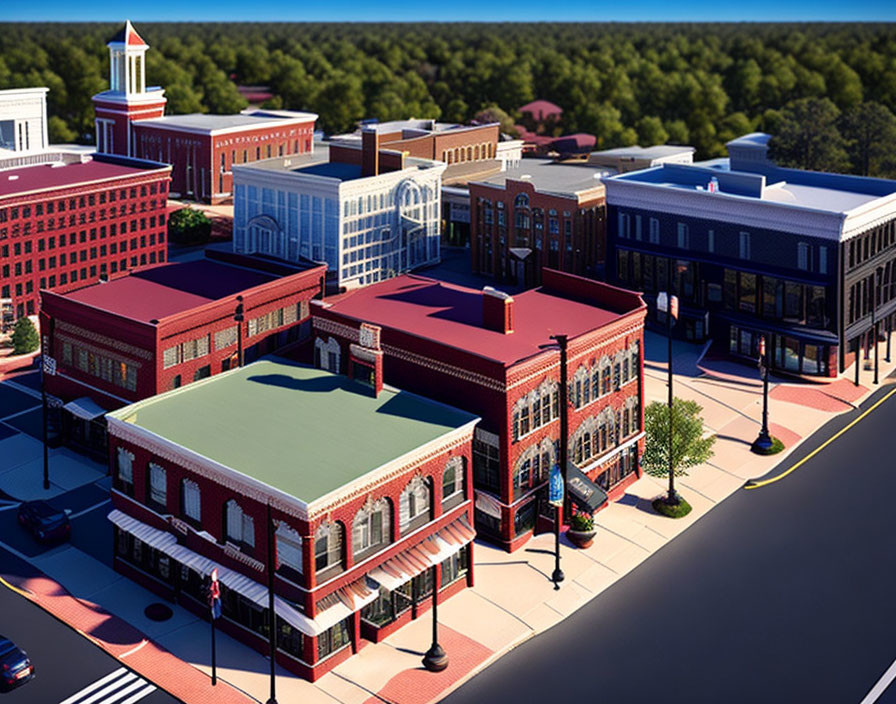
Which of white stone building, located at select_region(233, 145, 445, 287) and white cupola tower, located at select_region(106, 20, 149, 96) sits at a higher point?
white cupola tower, located at select_region(106, 20, 149, 96)

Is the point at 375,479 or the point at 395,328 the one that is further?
the point at 395,328

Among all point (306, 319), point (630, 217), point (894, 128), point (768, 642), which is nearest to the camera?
point (768, 642)

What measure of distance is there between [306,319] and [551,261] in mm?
34585

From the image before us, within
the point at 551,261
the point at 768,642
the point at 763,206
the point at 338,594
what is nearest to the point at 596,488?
the point at 768,642

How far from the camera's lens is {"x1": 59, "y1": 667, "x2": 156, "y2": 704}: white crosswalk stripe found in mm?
50469

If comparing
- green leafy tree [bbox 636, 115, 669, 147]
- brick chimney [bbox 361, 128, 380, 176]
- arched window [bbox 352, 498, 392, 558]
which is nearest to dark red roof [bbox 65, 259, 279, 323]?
arched window [bbox 352, 498, 392, 558]

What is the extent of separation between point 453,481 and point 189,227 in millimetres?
81175

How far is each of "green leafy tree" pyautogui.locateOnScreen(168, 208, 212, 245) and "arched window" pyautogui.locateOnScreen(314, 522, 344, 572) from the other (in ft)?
280

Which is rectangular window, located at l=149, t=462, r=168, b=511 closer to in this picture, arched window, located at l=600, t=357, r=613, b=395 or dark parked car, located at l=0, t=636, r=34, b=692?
dark parked car, located at l=0, t=636, r=34, b=692

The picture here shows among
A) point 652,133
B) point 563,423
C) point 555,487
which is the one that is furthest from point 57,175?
point 652,133

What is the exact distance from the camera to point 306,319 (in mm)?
83875

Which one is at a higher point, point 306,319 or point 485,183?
point 485,183

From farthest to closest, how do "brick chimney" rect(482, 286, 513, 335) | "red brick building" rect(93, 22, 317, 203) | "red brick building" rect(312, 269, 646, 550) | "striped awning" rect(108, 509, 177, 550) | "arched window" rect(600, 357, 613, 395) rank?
"red brick building" rect(93, 22, 317, 203)
"arched window" rect(600, 357, 613, 395)
"brick chimney" rect(482, 286, 513, 335)
"red brick building" rect(312, 269, 646, 550)
"striped awning" rect(108, 509, 177, 550)

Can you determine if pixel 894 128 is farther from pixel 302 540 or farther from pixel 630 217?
pixel 302 540
